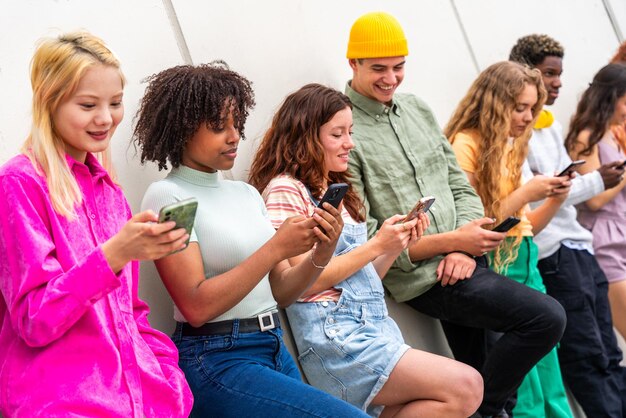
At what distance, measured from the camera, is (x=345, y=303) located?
10.4 feet

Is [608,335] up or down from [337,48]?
down

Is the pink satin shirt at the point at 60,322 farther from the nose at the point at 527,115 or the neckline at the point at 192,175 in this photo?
the nose at the point at 527,115

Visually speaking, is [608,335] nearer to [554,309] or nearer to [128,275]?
[554,309]

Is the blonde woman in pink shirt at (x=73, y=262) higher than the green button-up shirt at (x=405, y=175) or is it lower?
higher

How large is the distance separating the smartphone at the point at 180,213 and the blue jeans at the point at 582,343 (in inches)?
109

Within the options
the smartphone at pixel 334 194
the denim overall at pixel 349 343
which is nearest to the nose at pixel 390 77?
the denim overall at pixel 349 343

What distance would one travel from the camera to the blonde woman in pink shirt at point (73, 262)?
211cm

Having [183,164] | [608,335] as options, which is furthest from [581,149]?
[183,164]

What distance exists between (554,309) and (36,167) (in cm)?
222

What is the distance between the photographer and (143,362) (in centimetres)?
235

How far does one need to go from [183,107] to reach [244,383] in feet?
2.69

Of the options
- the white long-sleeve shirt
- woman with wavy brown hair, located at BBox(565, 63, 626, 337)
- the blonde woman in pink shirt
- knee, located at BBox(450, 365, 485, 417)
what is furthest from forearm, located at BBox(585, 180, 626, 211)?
the blonde woman in pink shirt

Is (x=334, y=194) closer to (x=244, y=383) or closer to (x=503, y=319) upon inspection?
(x=244, y=383)

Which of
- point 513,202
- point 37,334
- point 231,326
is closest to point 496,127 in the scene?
point 513,202
